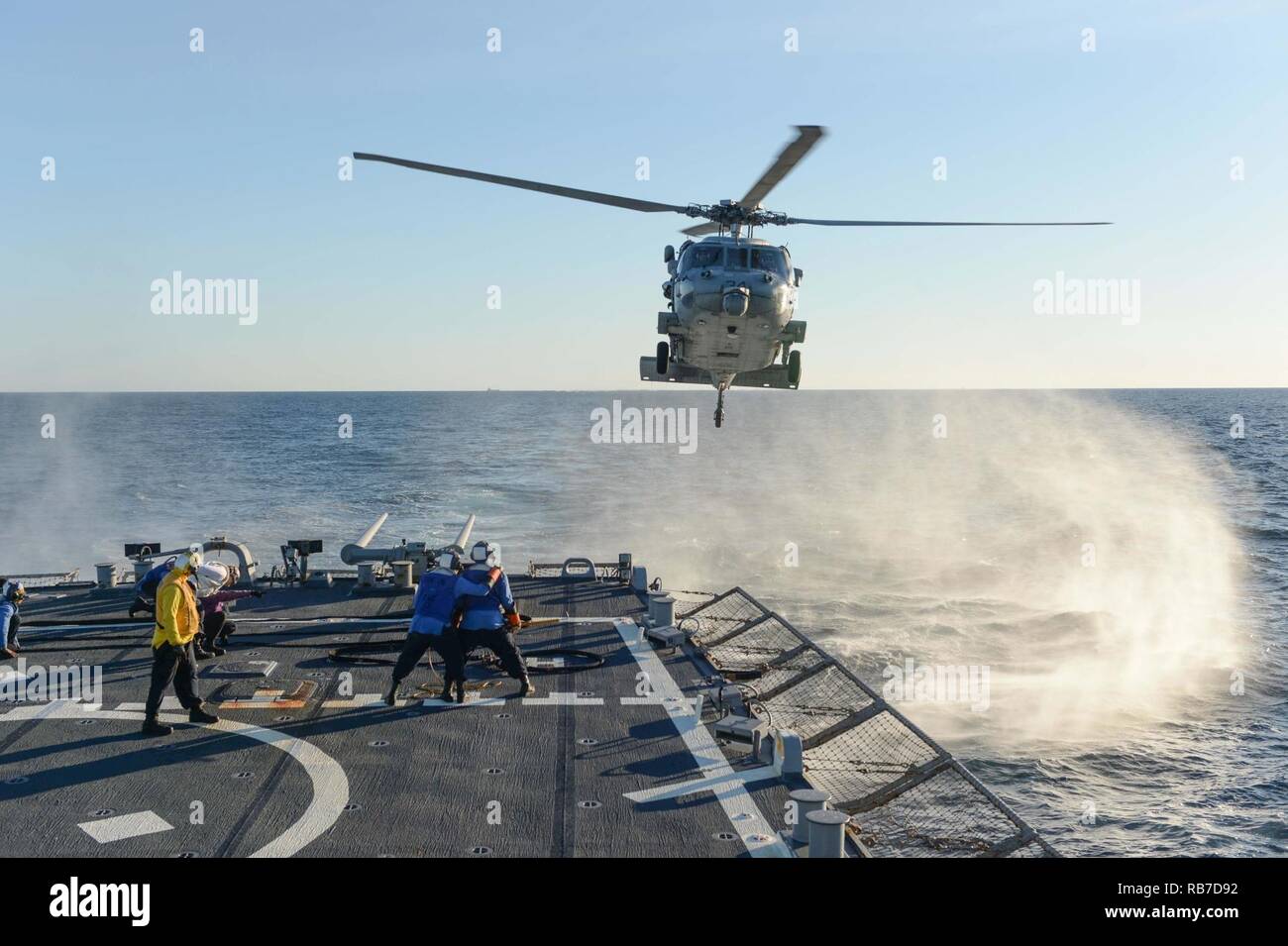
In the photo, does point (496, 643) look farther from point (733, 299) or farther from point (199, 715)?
point (733, 299)

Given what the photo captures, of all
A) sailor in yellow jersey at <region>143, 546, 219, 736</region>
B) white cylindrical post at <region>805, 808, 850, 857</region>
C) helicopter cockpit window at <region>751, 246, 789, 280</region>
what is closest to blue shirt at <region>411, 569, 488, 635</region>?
sailor in yellow jersey at <region>143, 546, 219, 736</region>

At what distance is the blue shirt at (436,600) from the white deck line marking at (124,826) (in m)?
4.31

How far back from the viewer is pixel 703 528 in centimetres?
6712

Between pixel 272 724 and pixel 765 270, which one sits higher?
pixel 765 270

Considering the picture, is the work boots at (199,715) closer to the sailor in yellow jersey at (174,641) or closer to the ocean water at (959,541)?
the sailor in yellow jersey at (174,641)

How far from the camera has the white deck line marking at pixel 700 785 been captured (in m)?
11.5

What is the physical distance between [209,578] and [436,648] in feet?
15.9

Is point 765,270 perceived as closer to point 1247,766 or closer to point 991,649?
point 1247,766

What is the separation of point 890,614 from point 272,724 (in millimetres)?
34656

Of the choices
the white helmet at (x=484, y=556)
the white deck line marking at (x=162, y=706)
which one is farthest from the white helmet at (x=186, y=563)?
the white helmet at (x=484, y=556)

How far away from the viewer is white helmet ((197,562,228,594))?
16.5 meters
